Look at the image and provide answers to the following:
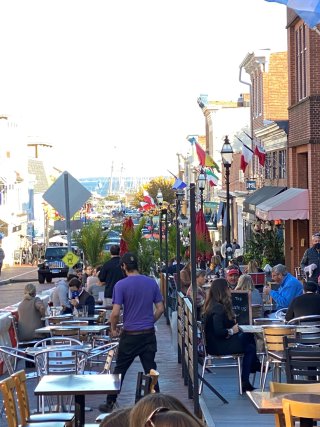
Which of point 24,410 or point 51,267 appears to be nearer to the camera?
point 24,410

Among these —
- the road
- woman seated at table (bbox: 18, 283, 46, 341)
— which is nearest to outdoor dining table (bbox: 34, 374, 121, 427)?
woman seated at table (bbox: 18, 283, 46, 341)

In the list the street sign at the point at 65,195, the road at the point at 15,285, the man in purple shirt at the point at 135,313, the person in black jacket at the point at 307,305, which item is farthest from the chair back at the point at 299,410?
the road at the point at 15,285

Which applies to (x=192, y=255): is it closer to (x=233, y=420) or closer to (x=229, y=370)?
(x=233, y=420)

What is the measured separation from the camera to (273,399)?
300 inches

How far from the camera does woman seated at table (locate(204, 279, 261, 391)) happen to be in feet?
43.6

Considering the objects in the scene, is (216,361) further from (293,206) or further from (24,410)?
(293,206)

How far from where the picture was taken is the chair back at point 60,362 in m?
11.5

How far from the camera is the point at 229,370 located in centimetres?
1611

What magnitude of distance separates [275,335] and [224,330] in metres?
1.07

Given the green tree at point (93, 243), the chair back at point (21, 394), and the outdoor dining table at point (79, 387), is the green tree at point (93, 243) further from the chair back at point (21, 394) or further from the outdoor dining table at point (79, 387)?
the chair back at point (21, 394)

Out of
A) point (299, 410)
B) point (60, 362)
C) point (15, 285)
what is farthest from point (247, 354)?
point (15, 285)

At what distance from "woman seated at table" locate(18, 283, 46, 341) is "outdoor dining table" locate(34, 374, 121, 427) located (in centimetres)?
731

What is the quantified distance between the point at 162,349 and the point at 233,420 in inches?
309

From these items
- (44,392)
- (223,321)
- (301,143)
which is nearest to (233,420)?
(223,321)
